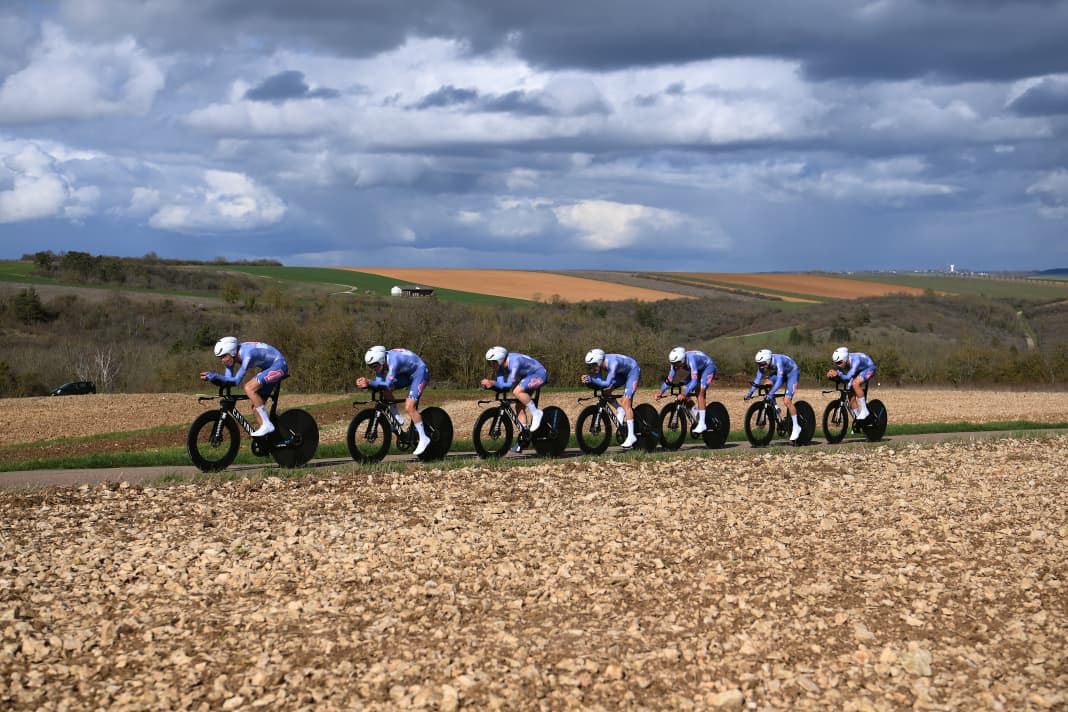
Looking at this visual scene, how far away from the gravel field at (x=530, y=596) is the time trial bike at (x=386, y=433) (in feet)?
6.62

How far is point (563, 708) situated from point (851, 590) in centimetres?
351

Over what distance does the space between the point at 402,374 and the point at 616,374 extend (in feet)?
13.2

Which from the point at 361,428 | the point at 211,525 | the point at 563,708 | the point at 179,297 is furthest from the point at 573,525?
the point at 179,297

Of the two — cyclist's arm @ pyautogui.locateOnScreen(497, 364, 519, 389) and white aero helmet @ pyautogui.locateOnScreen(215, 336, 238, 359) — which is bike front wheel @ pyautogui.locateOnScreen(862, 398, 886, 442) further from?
white aero helmet @ pyautogui.locateOnScreen(215, 336, 238, 359)

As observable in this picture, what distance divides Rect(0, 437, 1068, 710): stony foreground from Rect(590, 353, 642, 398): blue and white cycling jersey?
4.64 meters

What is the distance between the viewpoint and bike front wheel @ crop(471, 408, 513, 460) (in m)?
17.9

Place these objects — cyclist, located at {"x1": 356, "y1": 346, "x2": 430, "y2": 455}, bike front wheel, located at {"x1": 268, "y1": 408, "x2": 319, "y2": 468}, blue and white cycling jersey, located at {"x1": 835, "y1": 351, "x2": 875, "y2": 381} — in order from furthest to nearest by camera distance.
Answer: blue and white cycling jersey, located at {"x1": 835, "y1": 351, "x2": 875, "y2": 381} → cyclist, located at {"x1": 356, "y1": 346, "x2": 430, "y2": 455} → bike front wheel, located at {"x1": 268, "y1": 408, "x2": 319, "y2": 468}

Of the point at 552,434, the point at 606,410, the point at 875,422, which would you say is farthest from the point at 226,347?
the point at 875,422

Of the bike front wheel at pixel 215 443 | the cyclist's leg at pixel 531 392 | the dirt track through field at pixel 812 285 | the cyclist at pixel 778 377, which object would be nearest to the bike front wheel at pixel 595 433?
the cyclist's leg at pixel 531 392

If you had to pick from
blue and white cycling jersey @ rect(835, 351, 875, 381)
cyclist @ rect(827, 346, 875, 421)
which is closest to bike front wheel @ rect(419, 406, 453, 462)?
cyclist @ rect(827, 346, 875, 421)

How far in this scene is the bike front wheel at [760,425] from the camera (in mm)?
21344

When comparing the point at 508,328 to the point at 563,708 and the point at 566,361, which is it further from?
the point at 563,708

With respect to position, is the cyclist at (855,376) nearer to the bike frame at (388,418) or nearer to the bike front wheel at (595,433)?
the bike front wheel at (595,433)

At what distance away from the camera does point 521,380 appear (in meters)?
18.1
